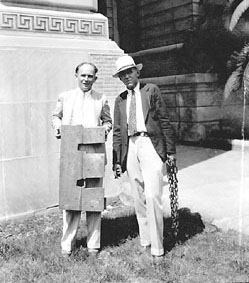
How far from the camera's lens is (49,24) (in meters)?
6.74

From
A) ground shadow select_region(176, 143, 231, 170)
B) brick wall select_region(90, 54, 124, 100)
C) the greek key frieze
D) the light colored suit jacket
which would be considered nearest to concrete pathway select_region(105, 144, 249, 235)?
ground shadow select_region(176, 143, 231, 170)

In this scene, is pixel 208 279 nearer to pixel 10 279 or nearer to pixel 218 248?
pixel 218 248

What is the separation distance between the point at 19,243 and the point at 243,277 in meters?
2.76

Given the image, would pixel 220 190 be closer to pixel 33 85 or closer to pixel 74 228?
pixel 74 228

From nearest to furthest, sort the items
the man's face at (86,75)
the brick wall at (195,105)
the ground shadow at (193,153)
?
the man's face at (86,75) < the ground shadow at (193,153) < the brick wall at (195,105)

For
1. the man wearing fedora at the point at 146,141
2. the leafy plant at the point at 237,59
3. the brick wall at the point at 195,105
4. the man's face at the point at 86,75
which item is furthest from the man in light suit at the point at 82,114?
the brick wall at the point at 195,105

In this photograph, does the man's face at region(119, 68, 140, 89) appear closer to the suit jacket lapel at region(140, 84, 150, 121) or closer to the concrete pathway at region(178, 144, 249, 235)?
the suit jacket lapel at region(140, 84, 150, 121)

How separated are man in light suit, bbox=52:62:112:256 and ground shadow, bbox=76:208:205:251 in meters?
0.35

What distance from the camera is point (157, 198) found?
15.7 feet

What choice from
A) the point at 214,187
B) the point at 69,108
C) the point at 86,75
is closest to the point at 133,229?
the point at 69,108

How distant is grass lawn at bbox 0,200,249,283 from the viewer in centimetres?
443

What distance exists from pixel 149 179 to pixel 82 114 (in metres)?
1.03

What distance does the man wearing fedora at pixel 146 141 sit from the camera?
4.76 metres

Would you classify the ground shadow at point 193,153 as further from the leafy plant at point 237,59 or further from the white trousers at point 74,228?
the white trousers at point 74,228
